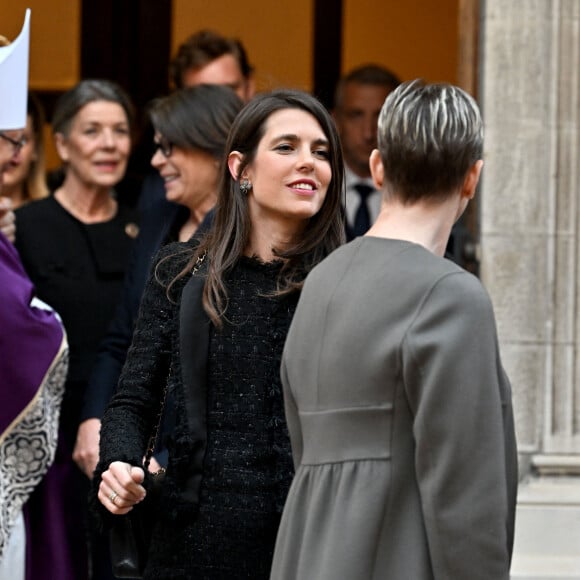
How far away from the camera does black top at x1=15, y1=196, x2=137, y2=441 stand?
17.3ft

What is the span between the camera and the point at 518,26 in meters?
5.32

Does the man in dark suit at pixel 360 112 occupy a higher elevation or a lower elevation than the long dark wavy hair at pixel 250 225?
higher

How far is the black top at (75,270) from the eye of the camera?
527 cm

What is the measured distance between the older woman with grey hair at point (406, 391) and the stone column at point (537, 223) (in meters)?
2.59

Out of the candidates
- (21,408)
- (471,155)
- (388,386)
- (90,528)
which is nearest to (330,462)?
(388,386)

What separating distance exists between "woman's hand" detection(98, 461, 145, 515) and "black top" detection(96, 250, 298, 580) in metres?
0.04

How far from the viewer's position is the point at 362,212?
614 cm

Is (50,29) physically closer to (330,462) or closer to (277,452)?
(277,452)

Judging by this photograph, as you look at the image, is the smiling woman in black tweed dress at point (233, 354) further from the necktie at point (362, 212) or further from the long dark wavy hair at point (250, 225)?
the necktie at point (362, 212)

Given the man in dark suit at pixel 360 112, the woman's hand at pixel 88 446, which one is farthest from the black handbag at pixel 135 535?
the man in dark suit at pixel 360 112

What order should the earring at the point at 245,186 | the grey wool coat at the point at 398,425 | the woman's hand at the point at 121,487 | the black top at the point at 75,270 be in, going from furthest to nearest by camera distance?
the black top at the point at 75,270 → the earring at the point at 245,186 → the woman's hand at the point at 121,487 → the grey wool coat at the point at 398,425

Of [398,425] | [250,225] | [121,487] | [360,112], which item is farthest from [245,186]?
[360,112]

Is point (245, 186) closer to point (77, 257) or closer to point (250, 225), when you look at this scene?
point (250, 225)

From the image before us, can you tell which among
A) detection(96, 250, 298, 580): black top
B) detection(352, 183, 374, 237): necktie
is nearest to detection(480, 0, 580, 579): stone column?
detection(352, 183, 374, 237): necktie
